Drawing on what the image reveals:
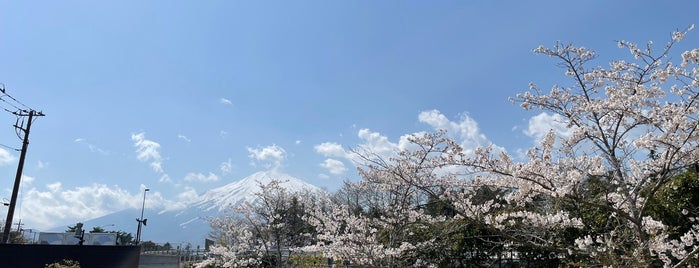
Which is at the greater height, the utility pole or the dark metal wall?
the utility pole

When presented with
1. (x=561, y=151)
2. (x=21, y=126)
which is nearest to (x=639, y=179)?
(x=561, y=151)

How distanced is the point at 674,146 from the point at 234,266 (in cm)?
1077

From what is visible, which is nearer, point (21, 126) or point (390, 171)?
point (390, 171)

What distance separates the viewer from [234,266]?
12.2 metres

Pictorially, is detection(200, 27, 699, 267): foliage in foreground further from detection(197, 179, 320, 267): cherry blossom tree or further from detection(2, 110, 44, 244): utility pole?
detection(2, 110, 44, 244): utility pole

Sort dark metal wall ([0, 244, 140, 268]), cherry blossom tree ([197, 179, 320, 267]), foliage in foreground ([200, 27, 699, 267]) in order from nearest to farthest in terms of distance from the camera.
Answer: foliage in foreground ([200, 27, 699, 267]), dark metal wall ([0, 244, 140, 268]), cherry blossom tree ([197, 179, 320, 267])

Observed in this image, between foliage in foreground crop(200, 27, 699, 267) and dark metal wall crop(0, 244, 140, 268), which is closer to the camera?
foliage in foreground crop(200, 27, 699, 267)

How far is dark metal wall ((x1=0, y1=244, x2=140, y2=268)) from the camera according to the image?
1097cm

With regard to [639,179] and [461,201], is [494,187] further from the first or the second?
[639,179]

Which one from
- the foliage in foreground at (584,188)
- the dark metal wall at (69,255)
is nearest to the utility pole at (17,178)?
the dark metal wall at (69,255)

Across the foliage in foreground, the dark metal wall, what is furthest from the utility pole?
the foliage in foreground

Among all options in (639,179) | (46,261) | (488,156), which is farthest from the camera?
(46,261)

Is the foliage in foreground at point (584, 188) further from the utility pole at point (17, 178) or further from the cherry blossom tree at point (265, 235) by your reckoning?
the utility pole at point (17, 178)

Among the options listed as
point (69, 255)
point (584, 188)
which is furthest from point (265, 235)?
point (584, 188)
